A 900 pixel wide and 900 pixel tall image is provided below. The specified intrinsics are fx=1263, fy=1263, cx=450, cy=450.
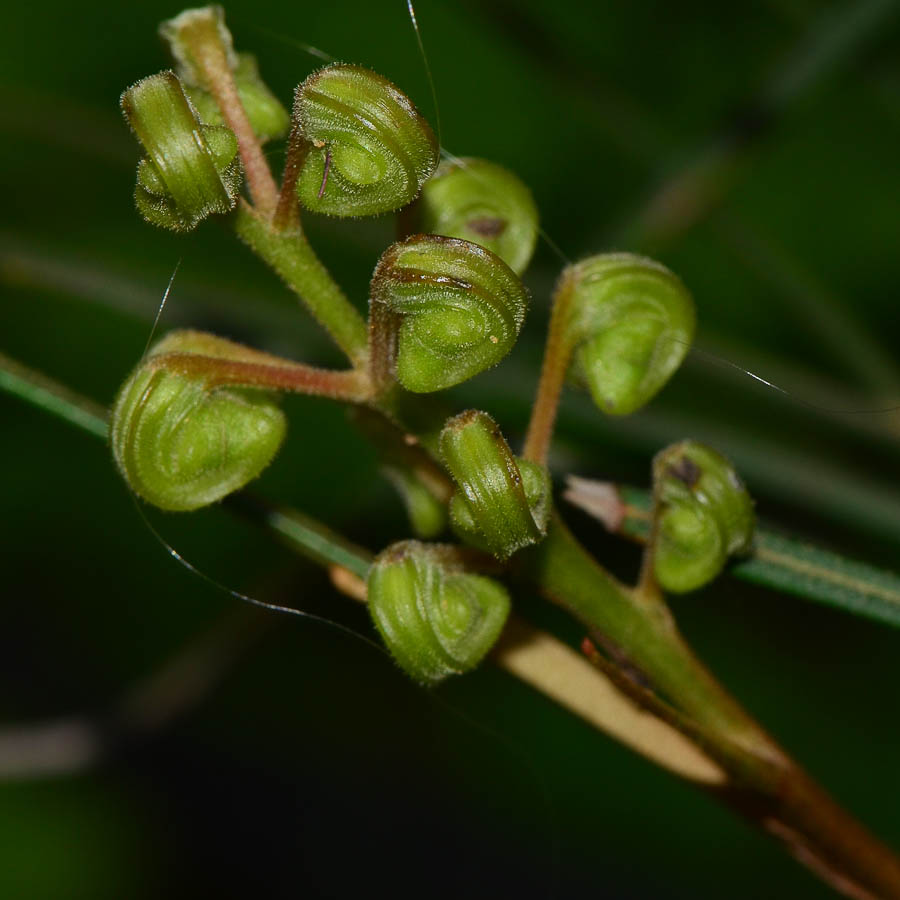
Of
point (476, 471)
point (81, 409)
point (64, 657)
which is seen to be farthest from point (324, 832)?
point (476, 471)

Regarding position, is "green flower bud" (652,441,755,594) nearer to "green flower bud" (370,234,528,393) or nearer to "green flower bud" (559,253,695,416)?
"green flower bud" (559,253,695,416)

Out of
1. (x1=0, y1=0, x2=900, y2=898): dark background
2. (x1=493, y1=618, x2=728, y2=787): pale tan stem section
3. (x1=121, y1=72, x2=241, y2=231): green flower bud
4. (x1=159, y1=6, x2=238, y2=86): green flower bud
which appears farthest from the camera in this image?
(x1=0, y1=0, x2=900, y2=898): dark background

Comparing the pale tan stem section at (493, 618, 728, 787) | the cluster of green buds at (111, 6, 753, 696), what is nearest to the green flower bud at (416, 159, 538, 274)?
the cluster of green buds at (111, 6, 753, 696)

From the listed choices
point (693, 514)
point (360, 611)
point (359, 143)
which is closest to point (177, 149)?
point (359, 143)

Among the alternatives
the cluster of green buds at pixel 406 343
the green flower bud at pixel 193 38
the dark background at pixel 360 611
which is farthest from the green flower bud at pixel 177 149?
the dark background at pixel 360 611

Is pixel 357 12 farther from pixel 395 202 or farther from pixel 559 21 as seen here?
pixel 395 202
